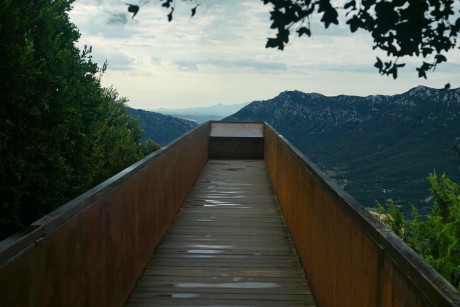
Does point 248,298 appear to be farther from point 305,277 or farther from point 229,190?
point 229,190

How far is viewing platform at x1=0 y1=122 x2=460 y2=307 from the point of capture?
8.70 feet

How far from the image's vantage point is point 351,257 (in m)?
3.60

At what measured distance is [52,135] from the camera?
6.49 metres

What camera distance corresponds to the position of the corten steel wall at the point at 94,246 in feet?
8.44

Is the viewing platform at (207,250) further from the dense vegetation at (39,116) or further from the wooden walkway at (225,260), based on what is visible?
the dense vegetation at (39,116)

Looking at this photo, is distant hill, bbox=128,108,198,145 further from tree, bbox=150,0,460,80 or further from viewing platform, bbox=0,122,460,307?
tree, bbox=150,0,460,80

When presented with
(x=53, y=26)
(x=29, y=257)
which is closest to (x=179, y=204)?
(x=53, y=26)

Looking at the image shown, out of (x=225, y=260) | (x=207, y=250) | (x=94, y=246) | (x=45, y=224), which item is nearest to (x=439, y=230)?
(x=207, y=250)

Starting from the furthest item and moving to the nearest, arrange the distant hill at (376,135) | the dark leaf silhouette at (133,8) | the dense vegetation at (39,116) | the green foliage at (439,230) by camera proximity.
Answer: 1. the distant hill at (376,135)
2. the green foliage at (439,230)
3. the dense vegetation at (39,116)
4. the dark leaf silhouette at (133,8)

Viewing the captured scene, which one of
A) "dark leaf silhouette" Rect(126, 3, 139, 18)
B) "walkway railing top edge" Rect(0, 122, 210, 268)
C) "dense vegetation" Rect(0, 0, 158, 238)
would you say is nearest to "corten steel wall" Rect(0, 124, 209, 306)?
"walkway railing top edge" Rect(0, 122, 210, 268)

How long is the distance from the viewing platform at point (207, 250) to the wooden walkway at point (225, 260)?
0.02 metres

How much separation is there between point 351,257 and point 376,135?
521 feet

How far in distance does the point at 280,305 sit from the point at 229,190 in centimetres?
674

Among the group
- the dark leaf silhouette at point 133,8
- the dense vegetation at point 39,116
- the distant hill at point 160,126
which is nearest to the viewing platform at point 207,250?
the dense vegetation at point 39,116
